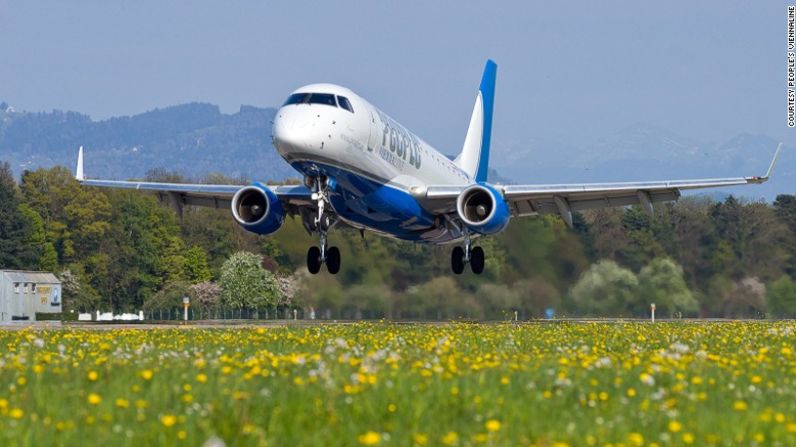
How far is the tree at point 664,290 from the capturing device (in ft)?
164

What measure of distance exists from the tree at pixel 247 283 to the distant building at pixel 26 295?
40.2 ft

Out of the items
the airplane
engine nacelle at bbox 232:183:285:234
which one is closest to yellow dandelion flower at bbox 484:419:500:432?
the airplane

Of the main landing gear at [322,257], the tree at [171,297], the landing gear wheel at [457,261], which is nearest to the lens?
the main landing gear at [322,257]

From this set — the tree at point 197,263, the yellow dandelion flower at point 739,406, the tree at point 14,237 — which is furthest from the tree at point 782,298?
the tree at point 14,237

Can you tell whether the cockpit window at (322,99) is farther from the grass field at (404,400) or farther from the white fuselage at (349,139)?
the grass field at (404,400)

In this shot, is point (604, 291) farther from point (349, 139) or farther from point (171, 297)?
point (171, 297)

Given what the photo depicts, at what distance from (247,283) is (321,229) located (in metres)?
44.4

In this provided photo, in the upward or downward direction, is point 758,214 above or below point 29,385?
above

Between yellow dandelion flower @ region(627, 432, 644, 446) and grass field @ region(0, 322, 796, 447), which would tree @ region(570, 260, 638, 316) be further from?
yellow dandelion flower @ region(627, 432, 644, 446)

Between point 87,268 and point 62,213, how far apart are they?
8374 mm

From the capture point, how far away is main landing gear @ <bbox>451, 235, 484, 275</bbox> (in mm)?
39875

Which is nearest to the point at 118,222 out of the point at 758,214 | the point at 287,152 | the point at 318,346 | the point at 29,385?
the point at 758,214

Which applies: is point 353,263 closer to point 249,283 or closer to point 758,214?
point 758,214

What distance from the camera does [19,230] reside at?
10500 centimetres
